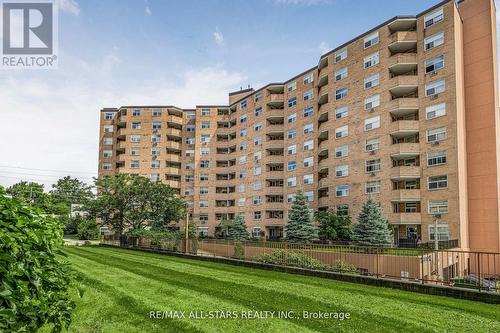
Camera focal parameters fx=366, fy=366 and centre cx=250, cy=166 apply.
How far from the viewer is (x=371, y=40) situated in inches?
1695

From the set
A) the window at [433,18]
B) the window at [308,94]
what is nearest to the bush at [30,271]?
the window at [433,18]

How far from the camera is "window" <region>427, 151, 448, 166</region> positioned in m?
35.5

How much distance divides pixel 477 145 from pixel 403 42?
13.3m

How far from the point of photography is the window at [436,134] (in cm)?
3597

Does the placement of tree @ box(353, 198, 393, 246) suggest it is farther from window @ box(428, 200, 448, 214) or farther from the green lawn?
the green lawn

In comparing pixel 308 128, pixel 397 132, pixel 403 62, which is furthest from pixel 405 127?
pixel 308 128

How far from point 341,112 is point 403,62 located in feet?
30.1

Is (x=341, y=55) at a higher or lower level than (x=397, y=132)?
higher

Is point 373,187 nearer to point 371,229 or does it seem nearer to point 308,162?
point 371,229

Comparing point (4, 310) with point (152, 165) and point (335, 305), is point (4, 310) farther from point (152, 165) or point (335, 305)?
point (152, 165)

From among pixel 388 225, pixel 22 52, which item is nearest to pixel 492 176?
pixel 388 225

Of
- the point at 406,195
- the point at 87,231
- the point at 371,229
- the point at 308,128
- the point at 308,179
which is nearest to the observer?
the point at 371,229

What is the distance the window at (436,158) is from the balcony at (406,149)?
135 cm

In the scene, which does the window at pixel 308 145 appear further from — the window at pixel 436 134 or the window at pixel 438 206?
the window at pixel 438 206
